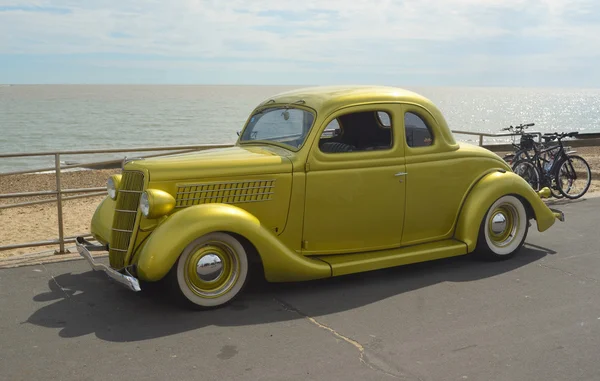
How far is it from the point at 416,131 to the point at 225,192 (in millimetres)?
2082

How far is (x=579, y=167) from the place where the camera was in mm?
11203

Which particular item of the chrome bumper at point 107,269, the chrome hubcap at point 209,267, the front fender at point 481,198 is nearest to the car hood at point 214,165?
the chrome hubcap at point 209,267

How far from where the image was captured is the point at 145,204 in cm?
500

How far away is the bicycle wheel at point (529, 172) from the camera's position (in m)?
10.6

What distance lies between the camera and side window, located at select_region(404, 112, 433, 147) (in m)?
6.13

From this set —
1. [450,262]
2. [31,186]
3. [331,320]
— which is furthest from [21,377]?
[31,186]

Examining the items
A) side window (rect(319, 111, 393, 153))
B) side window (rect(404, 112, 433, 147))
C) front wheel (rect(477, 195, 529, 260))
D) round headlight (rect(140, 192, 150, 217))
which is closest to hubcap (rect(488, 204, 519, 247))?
front wheel (rect(477, 195, 529, 260))

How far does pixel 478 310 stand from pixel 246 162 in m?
2.31

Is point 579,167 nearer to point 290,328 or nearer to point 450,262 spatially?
point 450,262

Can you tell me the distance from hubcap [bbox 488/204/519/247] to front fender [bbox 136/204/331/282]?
2159mm

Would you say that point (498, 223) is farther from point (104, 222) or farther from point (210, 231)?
point (104, 222)

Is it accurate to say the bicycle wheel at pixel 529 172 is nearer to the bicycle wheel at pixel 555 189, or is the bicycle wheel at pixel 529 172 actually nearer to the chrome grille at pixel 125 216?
the bicycle wheel at pixel 555 189

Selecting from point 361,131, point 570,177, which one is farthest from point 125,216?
point 570,177

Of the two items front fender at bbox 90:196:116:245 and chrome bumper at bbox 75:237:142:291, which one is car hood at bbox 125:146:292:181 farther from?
chrome bumper at bbox 75:237:142:291
